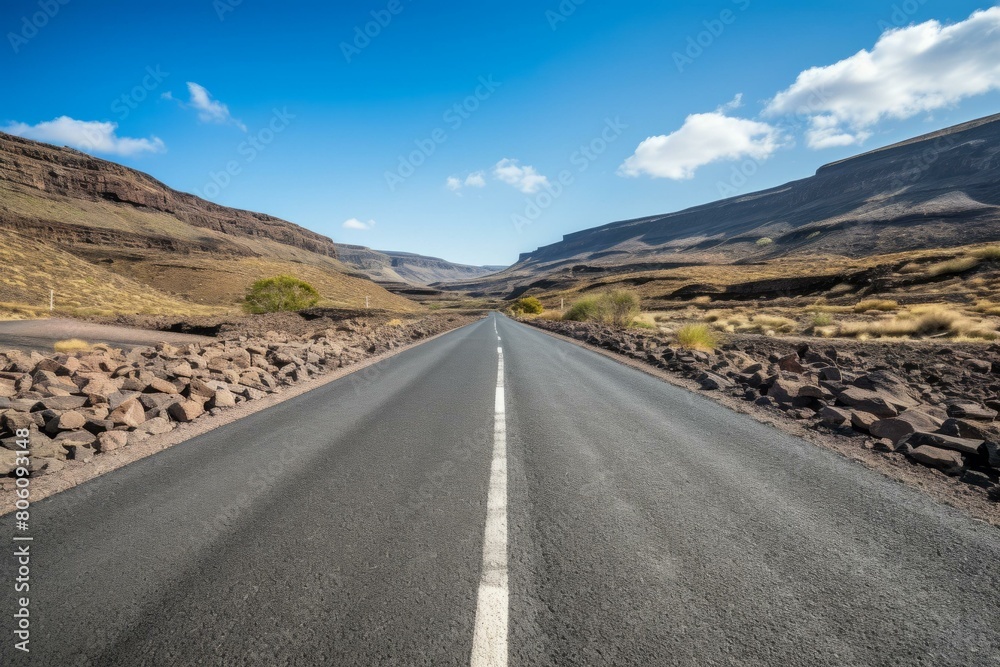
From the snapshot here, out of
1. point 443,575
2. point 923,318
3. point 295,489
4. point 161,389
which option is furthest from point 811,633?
point 923,318

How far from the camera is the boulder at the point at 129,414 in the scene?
493cm

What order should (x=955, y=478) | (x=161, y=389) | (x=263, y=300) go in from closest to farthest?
(x=955, y=478)
(x=161, y=389)
(x=263, y=300)

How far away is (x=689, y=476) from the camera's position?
3711mm

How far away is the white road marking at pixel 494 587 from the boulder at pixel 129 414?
4817 millimetres

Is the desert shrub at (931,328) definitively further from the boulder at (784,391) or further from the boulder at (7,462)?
the boulder at (7,462)

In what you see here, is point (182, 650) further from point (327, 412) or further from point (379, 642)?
point (327, 412)

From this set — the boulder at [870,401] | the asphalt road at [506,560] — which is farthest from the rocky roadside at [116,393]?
the boulder at [870,401]

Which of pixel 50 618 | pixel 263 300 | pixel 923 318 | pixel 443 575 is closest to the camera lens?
pixel 50 618

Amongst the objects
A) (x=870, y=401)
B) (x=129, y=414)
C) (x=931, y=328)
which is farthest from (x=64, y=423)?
(x=931, y=328)

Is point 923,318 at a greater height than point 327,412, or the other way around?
point 923,318

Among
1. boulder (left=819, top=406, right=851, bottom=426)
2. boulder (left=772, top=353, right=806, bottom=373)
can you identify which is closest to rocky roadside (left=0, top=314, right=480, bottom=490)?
boulder (left=819, top=406, right=851, bottom=426)

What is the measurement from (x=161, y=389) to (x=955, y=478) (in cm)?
991

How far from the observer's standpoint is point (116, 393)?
5.46 meters

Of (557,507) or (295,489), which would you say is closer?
(557,507)
